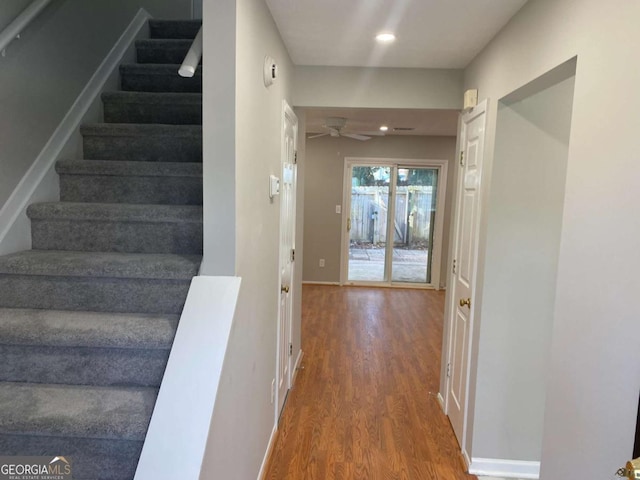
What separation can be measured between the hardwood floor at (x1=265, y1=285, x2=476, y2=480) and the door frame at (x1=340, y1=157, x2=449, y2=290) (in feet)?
5.25

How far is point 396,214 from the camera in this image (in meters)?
6.74

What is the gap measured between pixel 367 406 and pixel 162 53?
9.71ft

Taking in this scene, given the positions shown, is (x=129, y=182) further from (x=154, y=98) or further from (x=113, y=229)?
(x=154, y=98)

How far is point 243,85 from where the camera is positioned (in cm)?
154

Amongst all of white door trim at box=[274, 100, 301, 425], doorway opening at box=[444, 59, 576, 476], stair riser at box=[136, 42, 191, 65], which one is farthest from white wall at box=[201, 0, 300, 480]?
doorway opening at box=[444, 59, 576, 476]

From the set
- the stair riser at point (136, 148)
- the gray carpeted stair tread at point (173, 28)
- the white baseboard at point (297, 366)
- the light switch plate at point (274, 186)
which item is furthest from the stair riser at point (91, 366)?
the gray carpeted stair tread at point (173, 28)

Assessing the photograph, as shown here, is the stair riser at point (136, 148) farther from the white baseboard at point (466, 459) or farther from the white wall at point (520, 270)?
the white baseboard at point (466, 459)

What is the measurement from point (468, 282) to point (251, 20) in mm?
1801

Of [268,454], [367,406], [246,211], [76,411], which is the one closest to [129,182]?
[246,211]

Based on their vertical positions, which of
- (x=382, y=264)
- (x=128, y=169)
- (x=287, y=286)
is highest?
(x=128, y=169)

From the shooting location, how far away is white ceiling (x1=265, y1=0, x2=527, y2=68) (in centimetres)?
185

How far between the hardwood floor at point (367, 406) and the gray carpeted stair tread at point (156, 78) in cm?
235

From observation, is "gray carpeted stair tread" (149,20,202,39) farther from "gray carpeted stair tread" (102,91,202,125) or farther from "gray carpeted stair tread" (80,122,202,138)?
"gray carpeted stair tread" (80,122,202,138)

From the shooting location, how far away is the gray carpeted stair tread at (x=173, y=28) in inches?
128
